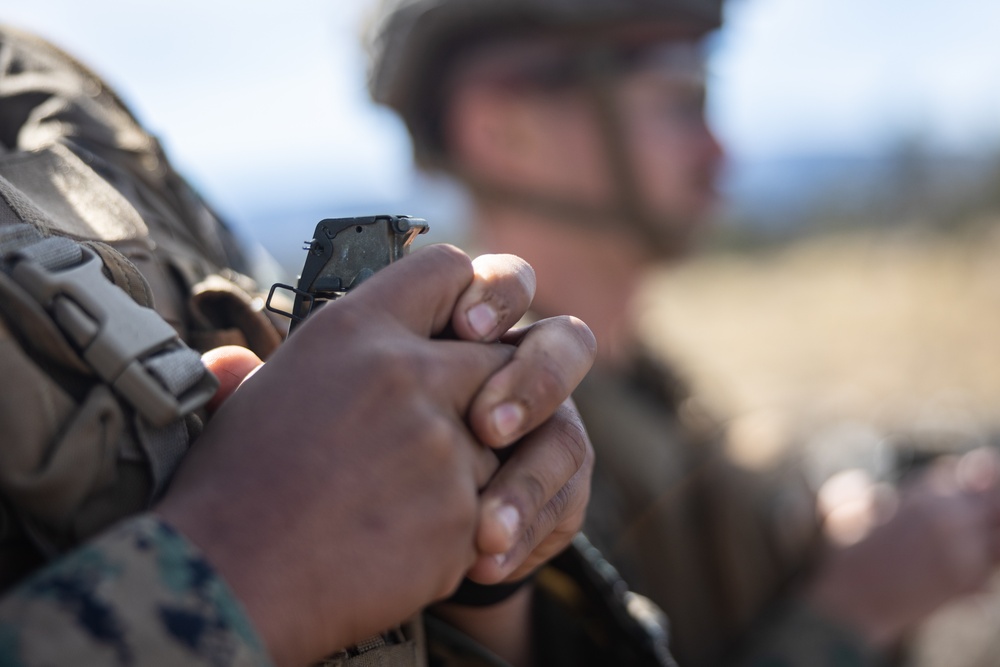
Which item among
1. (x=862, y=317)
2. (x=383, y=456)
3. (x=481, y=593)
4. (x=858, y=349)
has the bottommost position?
(x=862, y=317)

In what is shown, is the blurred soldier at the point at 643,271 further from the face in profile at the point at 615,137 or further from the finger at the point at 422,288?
the finger at the point at 422,288

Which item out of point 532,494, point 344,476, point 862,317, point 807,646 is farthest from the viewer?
point 862,317

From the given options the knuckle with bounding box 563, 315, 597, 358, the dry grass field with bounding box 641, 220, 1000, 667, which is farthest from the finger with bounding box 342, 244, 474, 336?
the dry grass field with bounding box 641, 220, 1000, 667

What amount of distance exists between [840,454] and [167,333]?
2637 millimetres

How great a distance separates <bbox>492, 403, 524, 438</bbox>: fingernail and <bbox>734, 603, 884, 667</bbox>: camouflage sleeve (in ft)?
5.67

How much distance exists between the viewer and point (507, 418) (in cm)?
71

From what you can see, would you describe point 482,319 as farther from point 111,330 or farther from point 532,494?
point 111,330

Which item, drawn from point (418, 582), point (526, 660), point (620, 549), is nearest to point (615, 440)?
point (620, 549)

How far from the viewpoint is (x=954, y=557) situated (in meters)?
2.29

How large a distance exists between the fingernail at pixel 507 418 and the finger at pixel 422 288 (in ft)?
0.31

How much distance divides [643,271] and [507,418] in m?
2.33

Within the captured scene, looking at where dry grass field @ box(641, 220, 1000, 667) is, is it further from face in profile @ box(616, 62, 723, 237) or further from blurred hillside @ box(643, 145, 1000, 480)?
face in profile @ box(616, 62, 723, 237)

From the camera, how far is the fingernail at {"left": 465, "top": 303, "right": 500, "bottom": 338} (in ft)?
2.49

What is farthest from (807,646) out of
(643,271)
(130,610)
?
(130,610)
